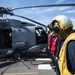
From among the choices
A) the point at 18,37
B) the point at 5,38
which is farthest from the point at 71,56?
the point at 5,38

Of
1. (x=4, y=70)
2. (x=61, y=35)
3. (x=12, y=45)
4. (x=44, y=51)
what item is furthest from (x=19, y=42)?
(x=61, y=35)

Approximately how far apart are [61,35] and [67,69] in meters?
0.53

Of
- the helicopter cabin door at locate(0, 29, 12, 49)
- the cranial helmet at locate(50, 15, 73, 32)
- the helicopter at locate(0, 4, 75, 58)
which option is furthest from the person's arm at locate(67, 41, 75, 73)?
the helicopter cabin door at locate(0, 29, 12, 49)

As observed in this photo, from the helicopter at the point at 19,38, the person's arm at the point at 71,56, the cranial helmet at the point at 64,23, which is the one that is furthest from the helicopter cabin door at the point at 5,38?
the person's arm at the point at 71,56

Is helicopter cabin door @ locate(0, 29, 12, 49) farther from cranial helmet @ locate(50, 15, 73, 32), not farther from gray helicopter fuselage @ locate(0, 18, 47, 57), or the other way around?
cranial helmet @ locate(50, 15, 73, 32)

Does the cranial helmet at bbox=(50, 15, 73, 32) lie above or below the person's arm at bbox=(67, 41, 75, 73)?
above

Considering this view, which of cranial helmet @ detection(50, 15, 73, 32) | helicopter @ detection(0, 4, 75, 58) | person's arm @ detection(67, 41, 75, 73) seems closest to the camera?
person's arm @ detection(67, 41, 75, 73)

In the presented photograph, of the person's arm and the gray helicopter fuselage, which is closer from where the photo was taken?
the person's arm

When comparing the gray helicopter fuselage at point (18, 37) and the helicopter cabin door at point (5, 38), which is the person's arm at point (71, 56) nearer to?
the gray helicopter fuselage at point (18, 37)

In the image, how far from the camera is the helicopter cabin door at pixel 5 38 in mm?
14734

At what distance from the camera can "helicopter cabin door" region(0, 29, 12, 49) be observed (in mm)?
14734

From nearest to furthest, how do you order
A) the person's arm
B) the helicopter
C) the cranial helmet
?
1. the person's arm
2. the cranial helmet
3. the helicopter

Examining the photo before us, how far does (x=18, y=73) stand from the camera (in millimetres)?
9430

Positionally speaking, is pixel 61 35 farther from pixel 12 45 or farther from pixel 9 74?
pixel 12 45
